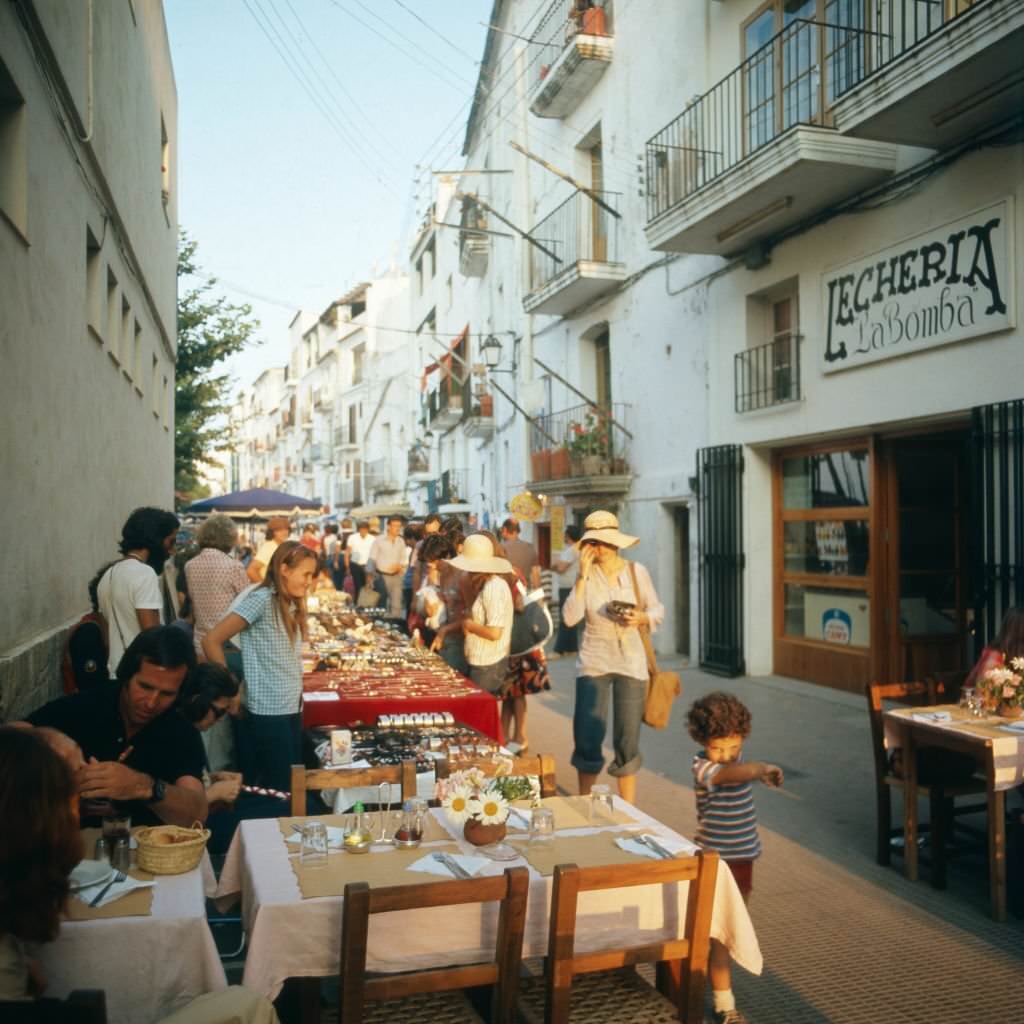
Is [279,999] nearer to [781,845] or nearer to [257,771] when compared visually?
[257,771]

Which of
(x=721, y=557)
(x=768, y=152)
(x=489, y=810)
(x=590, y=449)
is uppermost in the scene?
(x=768, y=152)

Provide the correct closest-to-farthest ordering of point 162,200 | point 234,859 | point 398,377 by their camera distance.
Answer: point 234,859, point 162,200, point 398,377

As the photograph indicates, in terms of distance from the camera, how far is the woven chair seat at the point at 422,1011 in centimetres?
326

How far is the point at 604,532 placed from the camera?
23.3ft

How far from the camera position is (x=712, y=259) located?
44.2 ft

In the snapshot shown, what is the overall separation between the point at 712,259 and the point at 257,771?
9878 mm

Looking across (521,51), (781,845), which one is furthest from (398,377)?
(781,845)

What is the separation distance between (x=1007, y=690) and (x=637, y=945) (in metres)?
3.35

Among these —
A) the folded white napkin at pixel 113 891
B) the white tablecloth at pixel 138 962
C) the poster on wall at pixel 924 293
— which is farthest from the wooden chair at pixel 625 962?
the poster on wall at pixel 924 293

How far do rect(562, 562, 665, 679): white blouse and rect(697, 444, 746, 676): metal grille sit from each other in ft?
20.9

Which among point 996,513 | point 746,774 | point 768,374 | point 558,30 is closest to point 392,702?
point 746,774

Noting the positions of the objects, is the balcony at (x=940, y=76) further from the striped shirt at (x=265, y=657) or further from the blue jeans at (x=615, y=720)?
the striped shirt at (x=265, y=657)

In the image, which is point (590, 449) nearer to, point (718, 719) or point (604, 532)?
point (604, 532)

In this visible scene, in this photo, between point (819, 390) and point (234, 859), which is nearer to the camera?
point (234, 859)
